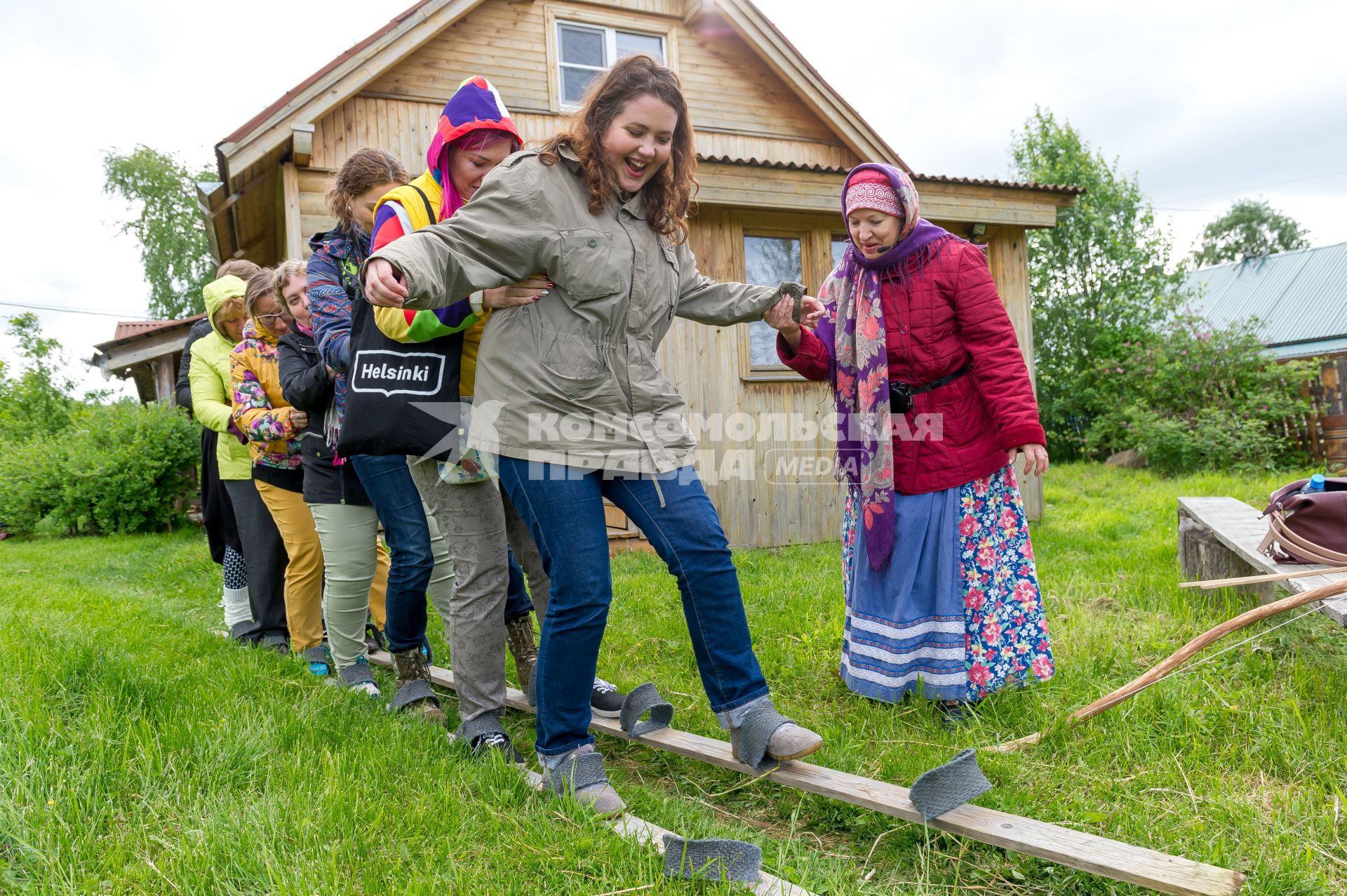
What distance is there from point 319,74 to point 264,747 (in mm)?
6939

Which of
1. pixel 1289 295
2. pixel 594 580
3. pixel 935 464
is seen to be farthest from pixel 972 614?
pixel 1289 295

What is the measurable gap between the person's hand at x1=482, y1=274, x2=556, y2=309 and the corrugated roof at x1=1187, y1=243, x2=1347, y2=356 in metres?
32.8

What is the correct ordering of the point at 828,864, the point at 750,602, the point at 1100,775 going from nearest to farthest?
the point at 828,864 < the point at 1100,775 < the point at 750,602

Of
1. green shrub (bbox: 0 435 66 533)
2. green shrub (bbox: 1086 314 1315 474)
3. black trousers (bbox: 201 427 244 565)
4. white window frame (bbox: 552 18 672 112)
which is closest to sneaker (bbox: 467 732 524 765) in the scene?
black trousers (bbox: 201 427 244 565)

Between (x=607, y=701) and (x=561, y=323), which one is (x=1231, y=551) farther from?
(x=561, y=323)

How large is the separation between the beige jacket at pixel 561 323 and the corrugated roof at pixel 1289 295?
3260 centimetres

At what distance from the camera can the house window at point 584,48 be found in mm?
9227

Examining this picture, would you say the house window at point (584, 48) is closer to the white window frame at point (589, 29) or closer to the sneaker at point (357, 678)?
the white window frame at point (589, 29)

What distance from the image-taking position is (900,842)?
2.20m

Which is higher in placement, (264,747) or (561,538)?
(561,538)

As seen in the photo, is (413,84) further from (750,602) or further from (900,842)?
(900,842)

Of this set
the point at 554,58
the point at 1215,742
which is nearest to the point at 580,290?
the point at 1215,742

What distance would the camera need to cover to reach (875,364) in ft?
10.5

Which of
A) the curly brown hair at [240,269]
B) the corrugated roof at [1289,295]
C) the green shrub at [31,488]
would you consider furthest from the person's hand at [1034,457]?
the corrugated roof at [1289,295]
